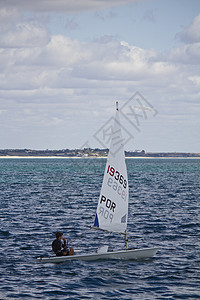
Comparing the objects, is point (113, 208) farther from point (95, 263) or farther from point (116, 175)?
point (95, 263)

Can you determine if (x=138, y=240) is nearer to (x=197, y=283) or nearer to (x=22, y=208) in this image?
(x=197, y=283)

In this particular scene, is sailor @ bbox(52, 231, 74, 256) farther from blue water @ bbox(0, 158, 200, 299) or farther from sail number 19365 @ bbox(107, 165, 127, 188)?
sail number 19365 @ bbox(107, 165, 127, 188)

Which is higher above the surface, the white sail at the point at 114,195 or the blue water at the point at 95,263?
the white sail at the point at 114,195

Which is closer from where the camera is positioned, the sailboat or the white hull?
the white hull

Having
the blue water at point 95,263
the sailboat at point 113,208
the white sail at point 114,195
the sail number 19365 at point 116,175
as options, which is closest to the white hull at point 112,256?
the sailboat at point 113,208

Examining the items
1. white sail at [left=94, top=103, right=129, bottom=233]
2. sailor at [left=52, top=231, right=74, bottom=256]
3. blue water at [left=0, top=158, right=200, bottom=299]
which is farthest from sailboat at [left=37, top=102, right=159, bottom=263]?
blue water at [left=0, top=158, right=200, bottom=299]

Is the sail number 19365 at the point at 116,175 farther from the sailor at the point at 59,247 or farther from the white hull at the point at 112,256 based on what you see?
the sailor at the point at 59,247

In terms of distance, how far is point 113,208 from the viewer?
2788cm

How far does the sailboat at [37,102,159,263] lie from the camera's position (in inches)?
1064

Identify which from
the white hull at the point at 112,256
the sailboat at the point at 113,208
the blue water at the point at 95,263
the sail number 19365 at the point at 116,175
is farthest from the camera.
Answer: the sail number 19365 at the point at 116,175

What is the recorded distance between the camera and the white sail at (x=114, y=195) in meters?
27.1

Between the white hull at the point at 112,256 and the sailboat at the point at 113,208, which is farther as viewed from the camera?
the sailboat at the point at 113,208

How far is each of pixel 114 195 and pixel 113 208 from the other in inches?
30.6

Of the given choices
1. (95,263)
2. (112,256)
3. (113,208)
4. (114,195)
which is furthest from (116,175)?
(95,263)
